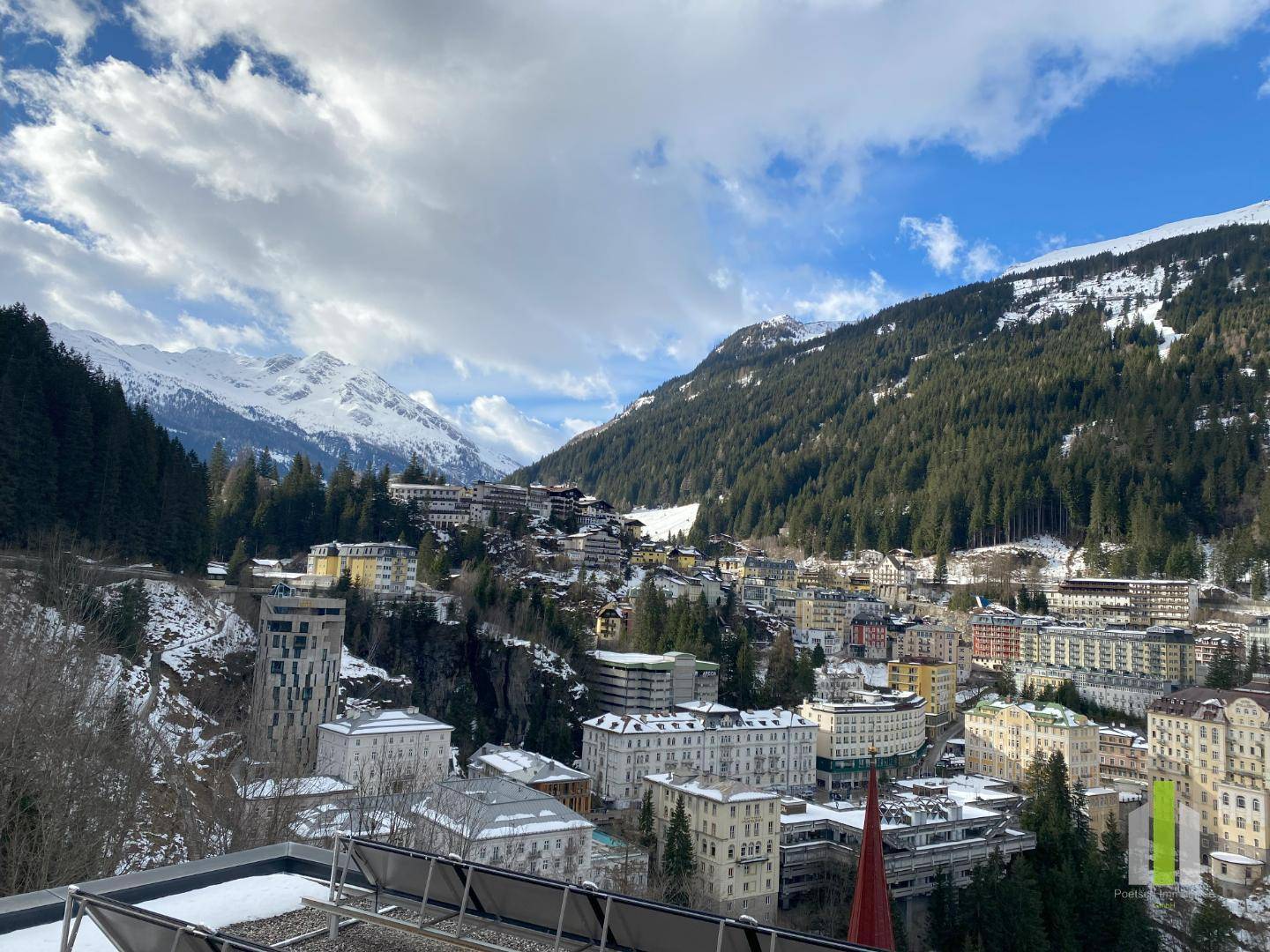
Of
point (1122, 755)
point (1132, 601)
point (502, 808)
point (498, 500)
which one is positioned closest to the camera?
point (502, 808)

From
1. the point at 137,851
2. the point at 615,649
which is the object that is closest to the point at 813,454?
the point at 615,649

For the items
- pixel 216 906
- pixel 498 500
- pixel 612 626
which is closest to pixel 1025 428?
pixel 498 500

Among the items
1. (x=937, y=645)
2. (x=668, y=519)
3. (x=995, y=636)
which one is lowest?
(x=937, y=645)

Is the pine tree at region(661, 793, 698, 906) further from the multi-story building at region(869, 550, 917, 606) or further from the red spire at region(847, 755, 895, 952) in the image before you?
the multi-story building at region(869, 550, 917, 606)

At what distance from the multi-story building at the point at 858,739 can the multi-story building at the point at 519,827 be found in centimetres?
2894

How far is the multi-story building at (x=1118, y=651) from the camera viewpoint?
7300 centimetres

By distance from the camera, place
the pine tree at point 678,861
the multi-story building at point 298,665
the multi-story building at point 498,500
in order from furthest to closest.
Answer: the multi-story building at point 498,500 → the multi-story building at point 298,665 → the pine tree at point 678,861

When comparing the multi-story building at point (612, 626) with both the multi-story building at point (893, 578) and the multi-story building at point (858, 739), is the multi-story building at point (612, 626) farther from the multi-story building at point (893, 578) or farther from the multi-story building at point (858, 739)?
the multi-story building at point (893, 578)

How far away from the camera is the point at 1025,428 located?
129625 millimetres

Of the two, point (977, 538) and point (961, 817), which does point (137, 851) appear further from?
point (977, 538)

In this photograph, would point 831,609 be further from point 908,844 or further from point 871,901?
point 871,901

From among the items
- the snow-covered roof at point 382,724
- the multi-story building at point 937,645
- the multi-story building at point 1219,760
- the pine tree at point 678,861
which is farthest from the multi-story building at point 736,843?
the multi-story building at point 937,645

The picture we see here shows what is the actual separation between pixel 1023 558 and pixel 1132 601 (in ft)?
63.5

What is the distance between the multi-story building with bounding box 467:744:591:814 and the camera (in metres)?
43.1
